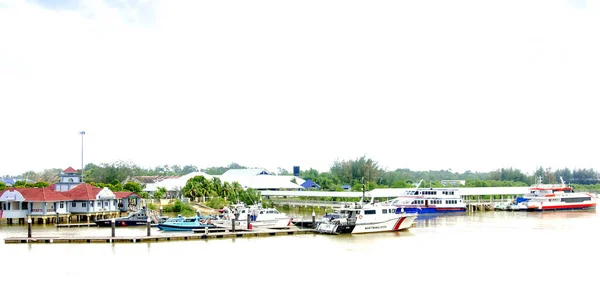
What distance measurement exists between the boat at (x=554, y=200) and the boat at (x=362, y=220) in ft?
93.4

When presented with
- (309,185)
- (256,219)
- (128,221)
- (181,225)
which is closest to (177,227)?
(181,225)

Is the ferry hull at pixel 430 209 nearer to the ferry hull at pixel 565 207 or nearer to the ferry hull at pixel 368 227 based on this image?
the ferry hull at pixel 565 207

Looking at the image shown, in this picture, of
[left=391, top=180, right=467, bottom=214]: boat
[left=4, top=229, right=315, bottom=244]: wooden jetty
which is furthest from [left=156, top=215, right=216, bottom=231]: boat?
[left=391, top=180, right=467, bottom=214]: boat

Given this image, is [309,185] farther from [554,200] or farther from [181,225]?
[181,225]

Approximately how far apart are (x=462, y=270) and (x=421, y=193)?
35.4 meters

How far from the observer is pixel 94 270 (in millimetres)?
27422

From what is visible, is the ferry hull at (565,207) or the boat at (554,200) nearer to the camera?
the ferry hull at (565,207)

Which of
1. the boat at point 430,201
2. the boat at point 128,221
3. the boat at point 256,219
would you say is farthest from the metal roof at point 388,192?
the boat at point 128,221

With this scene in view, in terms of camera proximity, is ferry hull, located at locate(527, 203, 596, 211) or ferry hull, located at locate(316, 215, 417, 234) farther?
ferry hull, located at locate(527, 203, 596, 211)

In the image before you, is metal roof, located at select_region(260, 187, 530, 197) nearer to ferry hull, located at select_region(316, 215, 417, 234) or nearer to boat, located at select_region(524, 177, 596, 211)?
boat, located at select_region(524, 177, 596, 211)

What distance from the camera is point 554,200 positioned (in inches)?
2574

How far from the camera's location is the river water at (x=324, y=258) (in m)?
26.7

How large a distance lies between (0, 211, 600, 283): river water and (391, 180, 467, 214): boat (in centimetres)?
1925

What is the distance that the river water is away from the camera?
26.7 meters
